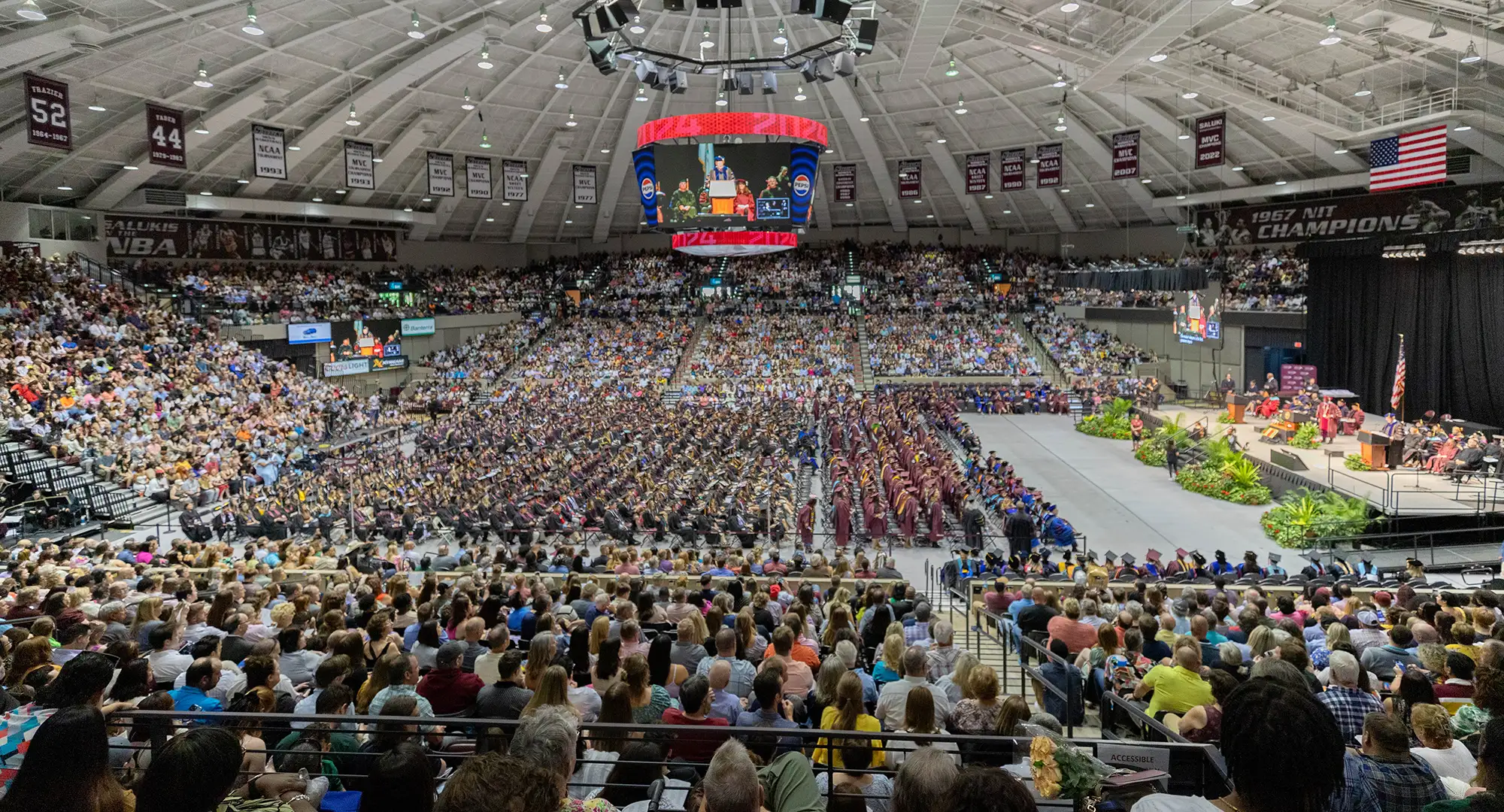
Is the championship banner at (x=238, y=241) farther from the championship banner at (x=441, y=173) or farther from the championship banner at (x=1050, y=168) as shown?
the championship banner at (x=1050, y=168)

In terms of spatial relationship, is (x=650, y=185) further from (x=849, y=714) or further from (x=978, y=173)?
(x=849, y=714)

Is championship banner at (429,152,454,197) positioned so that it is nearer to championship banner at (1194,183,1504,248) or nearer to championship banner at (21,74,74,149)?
championship banner at (21,74,74,149)

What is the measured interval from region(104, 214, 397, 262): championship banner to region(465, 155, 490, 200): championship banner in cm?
1353

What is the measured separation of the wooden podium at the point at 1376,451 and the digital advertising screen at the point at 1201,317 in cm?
1033

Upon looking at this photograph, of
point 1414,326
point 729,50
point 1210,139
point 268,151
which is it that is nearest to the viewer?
point 729,50

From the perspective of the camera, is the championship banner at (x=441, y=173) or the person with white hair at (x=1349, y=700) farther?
the championship banner at (x=441, y=173)

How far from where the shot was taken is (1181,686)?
5.54 m

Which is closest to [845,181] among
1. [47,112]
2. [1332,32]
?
[1332,32]

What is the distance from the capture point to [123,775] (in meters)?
4.37

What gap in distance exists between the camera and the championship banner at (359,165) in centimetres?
2538

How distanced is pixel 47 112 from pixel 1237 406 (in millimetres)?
31487

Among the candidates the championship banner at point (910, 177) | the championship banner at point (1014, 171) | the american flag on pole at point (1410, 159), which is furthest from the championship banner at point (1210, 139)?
the championship banner at point (910, 177)

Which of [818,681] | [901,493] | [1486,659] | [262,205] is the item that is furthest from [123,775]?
[262,205]

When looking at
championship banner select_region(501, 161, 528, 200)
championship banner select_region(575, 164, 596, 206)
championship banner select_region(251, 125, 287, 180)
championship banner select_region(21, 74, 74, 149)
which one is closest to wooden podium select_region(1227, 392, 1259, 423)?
championship banner select_region(575, 164, 596, 206)
